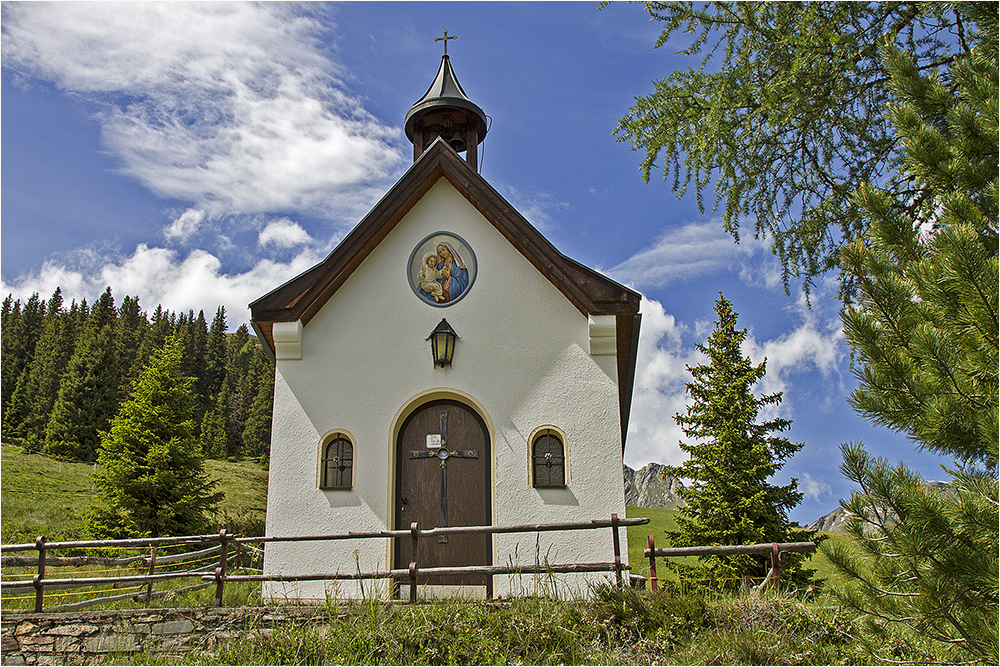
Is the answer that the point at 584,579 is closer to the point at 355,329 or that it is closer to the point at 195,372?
the point at 355,329

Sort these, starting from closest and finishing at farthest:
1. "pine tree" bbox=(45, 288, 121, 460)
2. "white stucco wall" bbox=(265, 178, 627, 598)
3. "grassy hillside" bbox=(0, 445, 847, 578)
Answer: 1. "white stucco wall" bbox=(265, 178, 627, 598)
2. "grassy hillside" bbox=(0, 445, 847, 578)
3. "pine tree" bbox=(45, 288, 121, 460)

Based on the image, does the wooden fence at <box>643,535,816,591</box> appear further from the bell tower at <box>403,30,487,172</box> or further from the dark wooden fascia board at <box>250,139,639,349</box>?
the bell tower at <box>403,30,487,172</box>

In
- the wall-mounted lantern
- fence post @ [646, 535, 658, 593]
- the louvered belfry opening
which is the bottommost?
fence post @ [646, 535, 658, 593]

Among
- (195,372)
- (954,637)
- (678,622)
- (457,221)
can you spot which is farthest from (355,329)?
(195,372)

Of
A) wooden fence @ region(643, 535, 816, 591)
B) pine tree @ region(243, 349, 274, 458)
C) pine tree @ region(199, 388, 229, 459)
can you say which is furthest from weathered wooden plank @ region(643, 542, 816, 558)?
pine tree @ region(243, 349, 274, 458)

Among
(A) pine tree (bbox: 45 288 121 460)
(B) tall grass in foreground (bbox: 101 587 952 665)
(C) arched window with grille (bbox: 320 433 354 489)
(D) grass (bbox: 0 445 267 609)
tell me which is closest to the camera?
(B) tall grass in foreground (bbox: 101 587 952 665)

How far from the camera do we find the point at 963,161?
4.50 metres

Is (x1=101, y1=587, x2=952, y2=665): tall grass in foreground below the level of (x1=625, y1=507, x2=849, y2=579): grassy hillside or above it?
below

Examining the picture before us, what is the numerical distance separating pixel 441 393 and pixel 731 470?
9.93 m

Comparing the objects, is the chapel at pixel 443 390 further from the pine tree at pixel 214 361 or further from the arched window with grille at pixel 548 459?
the pine tree at pixel 214 361

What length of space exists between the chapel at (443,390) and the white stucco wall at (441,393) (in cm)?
2

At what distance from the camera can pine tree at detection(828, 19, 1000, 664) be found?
406cm

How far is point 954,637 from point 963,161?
2969 mm

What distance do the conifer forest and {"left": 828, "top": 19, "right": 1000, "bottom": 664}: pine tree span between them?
1547 inches
